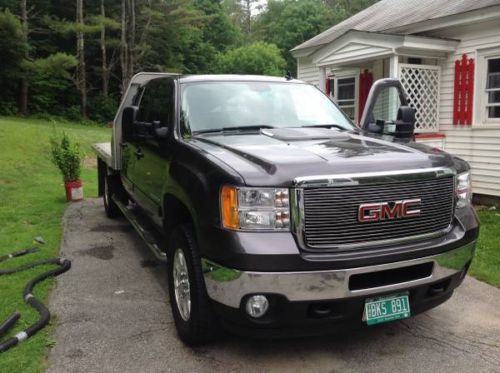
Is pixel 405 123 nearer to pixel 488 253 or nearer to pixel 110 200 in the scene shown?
pixel 488 253

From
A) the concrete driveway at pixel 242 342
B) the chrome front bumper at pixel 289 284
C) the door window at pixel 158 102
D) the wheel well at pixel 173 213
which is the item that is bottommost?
the concrete driveway at pixel 242 342

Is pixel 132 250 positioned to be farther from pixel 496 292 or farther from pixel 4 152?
pixel 4 152

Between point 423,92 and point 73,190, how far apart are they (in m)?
7.28

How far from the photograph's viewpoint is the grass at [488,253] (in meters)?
5.15

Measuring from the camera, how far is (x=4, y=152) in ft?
47.8

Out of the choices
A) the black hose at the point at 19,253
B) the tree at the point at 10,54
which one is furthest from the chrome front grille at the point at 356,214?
the tree at the point at 10,54

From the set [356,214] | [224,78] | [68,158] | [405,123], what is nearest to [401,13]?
[68,158]

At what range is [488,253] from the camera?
603cm

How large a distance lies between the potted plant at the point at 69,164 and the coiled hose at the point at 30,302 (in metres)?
3.46

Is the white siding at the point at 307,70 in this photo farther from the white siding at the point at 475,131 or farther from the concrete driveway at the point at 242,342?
the concrete driveway at the point at 242,342

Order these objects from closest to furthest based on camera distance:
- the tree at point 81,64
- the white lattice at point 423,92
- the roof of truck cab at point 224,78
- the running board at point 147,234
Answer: the running board at point 147,234
the roof of truck cab at point 224,78
the white lattice at point 423,92
the tree at point 81,64

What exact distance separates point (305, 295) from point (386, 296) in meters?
0.58

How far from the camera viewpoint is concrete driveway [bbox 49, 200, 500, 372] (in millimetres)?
3312

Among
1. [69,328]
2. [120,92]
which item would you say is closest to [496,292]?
[69,328]
